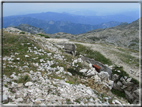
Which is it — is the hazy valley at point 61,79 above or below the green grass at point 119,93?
above

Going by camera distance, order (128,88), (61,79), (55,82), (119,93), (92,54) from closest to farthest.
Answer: (55,82), (61,79), (128,88), (119,93), (92,54)

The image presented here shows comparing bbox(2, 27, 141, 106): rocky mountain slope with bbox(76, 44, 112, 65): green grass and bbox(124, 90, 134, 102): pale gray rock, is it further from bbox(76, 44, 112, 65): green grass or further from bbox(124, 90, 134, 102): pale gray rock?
bbox(76, 44, 112, 65): green grass

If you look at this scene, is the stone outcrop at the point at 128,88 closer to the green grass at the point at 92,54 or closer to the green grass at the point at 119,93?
the green grass at the point at 119,93

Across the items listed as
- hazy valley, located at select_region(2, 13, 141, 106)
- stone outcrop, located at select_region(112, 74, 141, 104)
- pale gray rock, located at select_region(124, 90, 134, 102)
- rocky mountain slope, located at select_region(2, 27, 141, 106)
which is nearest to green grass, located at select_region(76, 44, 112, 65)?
hazy valley, located at select_region(2, 13, 141, 106)

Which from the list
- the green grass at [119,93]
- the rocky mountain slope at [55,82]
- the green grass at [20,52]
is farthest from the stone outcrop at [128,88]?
the green grass at [20,52]

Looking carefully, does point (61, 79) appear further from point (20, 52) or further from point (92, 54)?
point (92, 54)

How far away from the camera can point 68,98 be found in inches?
293

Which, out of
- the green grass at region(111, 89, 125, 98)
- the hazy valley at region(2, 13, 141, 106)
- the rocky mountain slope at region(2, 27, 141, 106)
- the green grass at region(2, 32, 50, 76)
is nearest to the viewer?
the rocky mountain slope at region(2, 27, 141, 106)

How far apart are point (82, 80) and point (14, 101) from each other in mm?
8206

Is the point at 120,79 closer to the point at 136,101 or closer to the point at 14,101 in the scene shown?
the point at 136,101

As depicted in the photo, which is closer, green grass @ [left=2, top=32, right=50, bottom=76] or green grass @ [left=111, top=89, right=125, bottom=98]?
green grass @ [left=2, top=32, right=50, bottom=76]

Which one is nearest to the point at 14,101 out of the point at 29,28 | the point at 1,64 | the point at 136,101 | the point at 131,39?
the point at 1,64

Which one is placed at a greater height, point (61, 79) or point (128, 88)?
point (61, 79)

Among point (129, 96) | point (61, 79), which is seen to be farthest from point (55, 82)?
point (129, 96)
